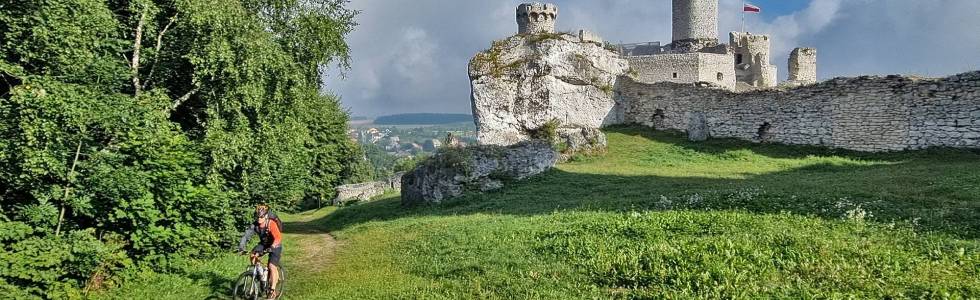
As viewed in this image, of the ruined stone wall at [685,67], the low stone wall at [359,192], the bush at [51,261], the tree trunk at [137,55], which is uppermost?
the ruined stone wall at [685,67]

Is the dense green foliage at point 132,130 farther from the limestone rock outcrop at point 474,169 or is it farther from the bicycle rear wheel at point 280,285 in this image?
the limestone rock outcrop at point 474,169

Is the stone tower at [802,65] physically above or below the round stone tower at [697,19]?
below

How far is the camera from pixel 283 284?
1052cm

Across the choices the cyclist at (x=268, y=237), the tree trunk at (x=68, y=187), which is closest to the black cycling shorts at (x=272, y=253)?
the cyclist at (x=268, y=237)

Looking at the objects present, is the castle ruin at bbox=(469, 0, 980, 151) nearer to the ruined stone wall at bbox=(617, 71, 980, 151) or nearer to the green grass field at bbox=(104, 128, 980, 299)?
the ruined stone wall at bbox=(617, 71, 980, 151)

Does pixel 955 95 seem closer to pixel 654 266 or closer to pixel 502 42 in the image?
pixel 654 266

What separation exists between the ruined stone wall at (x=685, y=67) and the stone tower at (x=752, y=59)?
4.91 m

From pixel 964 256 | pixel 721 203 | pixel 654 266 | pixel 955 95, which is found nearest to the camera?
pixel 964 256

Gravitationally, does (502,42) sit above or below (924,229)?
above

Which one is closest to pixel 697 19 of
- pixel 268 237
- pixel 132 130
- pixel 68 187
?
pixel 268 237

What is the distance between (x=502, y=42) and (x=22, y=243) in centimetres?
2095

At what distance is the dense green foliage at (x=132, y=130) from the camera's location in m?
10.1

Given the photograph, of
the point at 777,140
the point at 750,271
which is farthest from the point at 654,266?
the point at 777,140

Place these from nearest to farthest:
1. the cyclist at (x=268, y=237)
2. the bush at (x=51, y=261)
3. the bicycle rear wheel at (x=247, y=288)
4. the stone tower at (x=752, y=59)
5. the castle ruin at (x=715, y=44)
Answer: the bush at (x=51, y=261) < the bicycle rear wheel at (x=247, y=288) < the cyclist at (x=268, y=237) < the castle ruin at (x=715, y=44) < the stone tower at (x=752, y=59)
